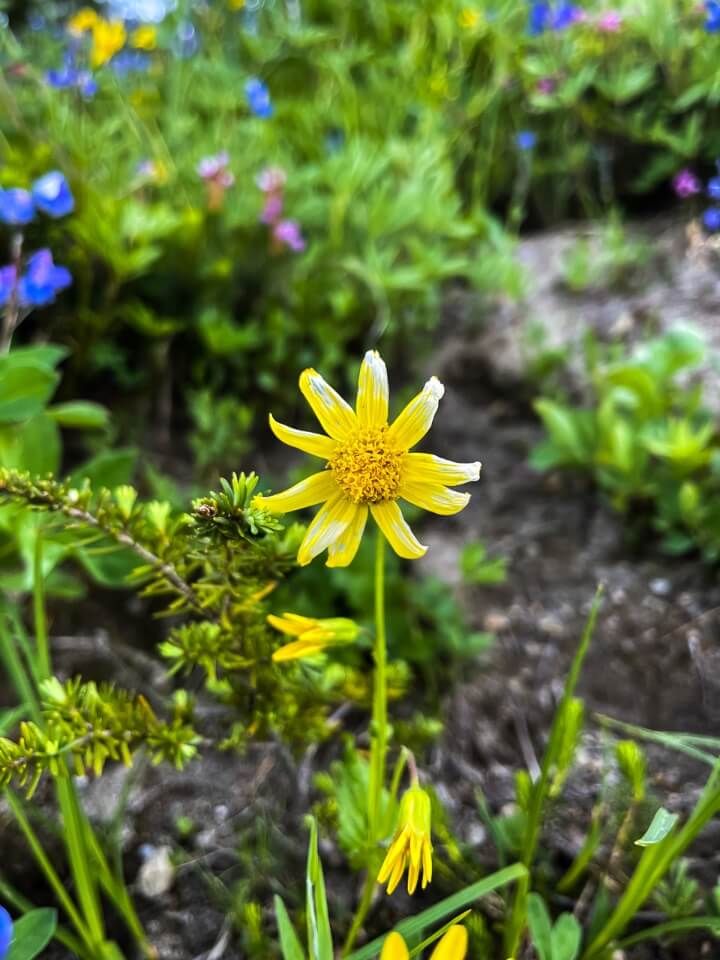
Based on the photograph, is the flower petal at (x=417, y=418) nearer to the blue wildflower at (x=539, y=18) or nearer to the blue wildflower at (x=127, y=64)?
the blue wildflower at (x=539, y=18)

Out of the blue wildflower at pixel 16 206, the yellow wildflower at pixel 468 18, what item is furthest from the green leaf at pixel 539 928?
the yellow wildflower at pixel 468 18

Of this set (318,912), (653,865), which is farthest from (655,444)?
(318,912)

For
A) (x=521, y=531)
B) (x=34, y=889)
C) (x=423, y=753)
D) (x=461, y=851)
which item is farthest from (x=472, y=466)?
(x=521, y=531)

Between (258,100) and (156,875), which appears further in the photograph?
(258,100)

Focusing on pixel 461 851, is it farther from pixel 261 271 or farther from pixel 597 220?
pixel 597 220

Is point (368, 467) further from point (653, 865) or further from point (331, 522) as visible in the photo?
point (653, 865)
